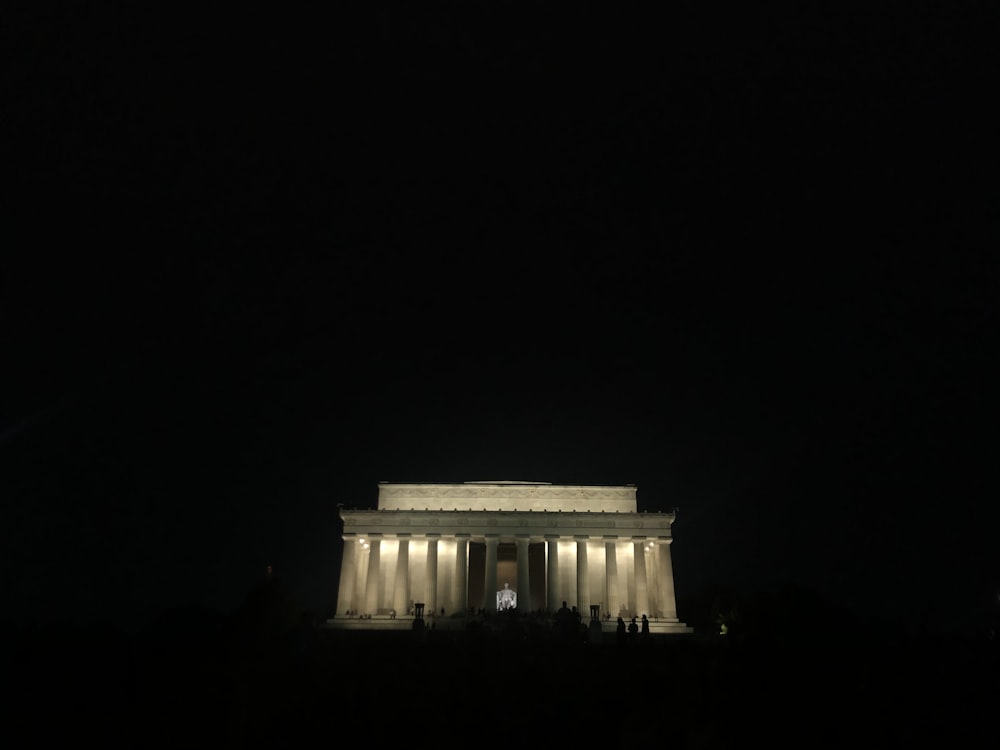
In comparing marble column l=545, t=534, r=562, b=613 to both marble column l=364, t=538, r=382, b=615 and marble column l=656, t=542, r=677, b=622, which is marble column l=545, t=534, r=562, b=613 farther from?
marble column l=364, t=538, r=382, b=615

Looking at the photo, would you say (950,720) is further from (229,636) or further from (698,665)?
(229,636)

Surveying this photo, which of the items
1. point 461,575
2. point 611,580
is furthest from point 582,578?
point 461,575

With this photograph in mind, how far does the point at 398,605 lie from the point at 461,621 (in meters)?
7.10

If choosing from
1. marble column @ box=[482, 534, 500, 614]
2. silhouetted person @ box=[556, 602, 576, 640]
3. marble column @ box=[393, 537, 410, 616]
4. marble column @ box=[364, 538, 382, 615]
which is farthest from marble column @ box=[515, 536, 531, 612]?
silhouetted person @ box=[556, 602, 576, 640]

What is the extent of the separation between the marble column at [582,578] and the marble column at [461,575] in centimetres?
812

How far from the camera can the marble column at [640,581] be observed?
69594 mm

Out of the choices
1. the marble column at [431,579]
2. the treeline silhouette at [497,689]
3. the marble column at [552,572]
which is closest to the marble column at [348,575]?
the marble column at [431,579]

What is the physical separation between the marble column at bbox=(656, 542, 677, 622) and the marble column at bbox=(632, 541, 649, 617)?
3.58ft

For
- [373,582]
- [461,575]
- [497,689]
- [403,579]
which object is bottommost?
[497,689]

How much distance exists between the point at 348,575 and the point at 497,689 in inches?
1333

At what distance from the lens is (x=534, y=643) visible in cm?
4578

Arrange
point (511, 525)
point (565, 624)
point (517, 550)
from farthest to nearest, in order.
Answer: point (517, 550)
point (511, 525)
point (565, 624)

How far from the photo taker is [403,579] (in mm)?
70812

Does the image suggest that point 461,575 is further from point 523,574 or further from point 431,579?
point 523,574
